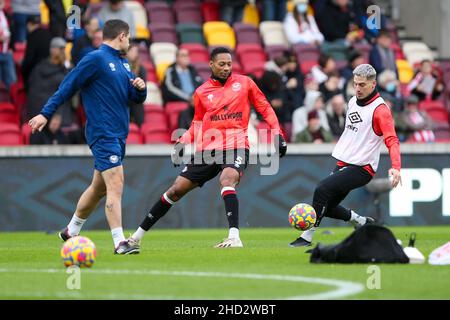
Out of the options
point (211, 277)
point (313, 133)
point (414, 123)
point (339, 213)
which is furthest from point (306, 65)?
point (211, 277)

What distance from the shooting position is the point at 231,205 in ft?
46.8

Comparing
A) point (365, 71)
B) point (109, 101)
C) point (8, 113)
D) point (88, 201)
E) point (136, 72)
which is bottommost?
point (88, 201)

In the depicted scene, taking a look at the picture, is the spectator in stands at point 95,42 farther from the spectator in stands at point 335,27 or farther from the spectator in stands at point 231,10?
the spectator in stands at point 335,27

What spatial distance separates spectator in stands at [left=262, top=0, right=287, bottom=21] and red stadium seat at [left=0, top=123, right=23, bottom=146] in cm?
729

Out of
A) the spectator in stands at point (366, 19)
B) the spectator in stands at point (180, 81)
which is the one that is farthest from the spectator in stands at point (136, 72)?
the spectator in stands at point (366, 19)

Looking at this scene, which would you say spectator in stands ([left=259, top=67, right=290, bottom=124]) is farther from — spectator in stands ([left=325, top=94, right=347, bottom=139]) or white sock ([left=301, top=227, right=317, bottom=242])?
white sock ([left=301, top=227, right=317, bottom=242])

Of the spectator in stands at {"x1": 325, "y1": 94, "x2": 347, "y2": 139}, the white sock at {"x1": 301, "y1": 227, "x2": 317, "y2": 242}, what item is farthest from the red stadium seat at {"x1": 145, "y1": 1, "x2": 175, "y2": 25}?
the white sock at {"x1": 301, "y1": 227, "x2": 317, "y2": 242}

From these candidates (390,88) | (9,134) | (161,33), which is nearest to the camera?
(9,134)

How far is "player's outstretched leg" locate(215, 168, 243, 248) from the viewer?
1420cm

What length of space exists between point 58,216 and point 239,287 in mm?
12385

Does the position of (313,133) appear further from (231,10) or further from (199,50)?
(231,10)

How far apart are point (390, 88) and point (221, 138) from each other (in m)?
10.6

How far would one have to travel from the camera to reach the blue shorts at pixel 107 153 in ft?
42.1

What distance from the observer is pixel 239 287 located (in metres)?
9.45
